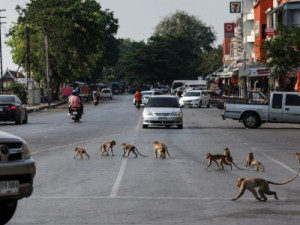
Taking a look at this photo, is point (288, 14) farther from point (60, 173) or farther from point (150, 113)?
point (60, 173)

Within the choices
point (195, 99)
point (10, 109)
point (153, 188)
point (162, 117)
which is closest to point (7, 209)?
point (153, 188)

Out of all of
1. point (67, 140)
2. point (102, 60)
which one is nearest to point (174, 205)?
point (67, 140)

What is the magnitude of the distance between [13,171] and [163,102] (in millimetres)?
28536

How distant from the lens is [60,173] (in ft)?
56.5

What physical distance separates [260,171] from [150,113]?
18994 millimetres

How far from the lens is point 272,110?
37438 mm

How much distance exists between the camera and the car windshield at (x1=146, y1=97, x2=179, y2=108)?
124 feet

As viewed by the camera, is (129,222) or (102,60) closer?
(129,222)

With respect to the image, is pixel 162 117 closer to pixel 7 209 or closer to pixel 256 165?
pixel 256 165

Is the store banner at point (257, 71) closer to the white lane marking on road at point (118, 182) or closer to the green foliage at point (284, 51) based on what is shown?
the green foliage at point (284, 51)

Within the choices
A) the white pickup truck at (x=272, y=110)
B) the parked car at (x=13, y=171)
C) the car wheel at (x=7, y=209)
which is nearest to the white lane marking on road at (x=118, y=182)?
the car wheel at (x=7, y=209)

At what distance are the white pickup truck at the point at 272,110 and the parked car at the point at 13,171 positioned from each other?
1105 inches

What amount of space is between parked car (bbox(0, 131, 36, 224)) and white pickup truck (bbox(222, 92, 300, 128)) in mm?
28071

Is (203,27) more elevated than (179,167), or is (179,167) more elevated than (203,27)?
(203,27)
